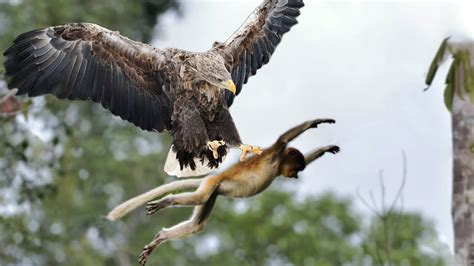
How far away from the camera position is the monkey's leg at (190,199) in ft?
16.0

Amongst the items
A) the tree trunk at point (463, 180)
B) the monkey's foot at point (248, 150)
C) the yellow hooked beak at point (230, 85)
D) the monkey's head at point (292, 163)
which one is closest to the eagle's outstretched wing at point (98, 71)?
the yellow hooked beak at point (230, 85)

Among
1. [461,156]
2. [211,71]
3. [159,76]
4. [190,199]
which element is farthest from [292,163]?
[159,76]

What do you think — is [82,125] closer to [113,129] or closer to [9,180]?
[113,129]

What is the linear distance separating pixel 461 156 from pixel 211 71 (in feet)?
3.56

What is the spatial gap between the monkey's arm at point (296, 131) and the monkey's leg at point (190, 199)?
0.25 m

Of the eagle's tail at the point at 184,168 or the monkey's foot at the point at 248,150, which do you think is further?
the eagle's tail at the point at 184,168

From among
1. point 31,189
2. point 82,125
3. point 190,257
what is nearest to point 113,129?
point 82,125

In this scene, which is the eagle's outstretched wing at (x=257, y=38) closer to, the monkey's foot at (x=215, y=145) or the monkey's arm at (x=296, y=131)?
the monkey's foot at (x=215, y=145)

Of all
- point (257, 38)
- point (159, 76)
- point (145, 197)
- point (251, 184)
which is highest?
point (257, 38)

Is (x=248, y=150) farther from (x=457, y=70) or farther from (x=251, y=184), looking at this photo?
(x=457, y=70)

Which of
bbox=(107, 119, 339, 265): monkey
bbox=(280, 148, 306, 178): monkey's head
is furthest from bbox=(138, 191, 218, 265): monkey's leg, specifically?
bbox=(280, 148, 306, 178): monkey's head

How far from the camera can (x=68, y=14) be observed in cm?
1672

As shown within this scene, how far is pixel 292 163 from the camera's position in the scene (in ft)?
15.9

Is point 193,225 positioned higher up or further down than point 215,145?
further down
